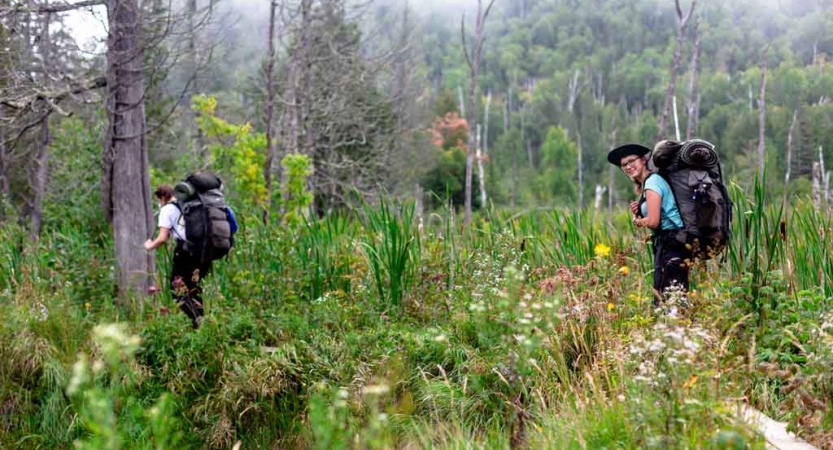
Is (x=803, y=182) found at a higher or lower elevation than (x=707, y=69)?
lower

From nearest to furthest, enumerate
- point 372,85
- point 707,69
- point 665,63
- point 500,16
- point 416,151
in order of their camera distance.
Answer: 1. point 372,85
2. point 416,151
3. point 707,69
4. point 665,63
5. point 500,16

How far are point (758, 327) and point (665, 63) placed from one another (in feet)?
290

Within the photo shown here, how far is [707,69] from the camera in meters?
64.1

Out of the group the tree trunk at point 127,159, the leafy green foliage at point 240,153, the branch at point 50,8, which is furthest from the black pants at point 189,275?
the leafy green foliage at point 240,153

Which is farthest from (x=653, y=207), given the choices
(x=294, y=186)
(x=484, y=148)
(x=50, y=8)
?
(x=484, y=148)

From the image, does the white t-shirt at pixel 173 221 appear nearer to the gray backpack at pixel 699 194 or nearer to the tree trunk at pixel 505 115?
the gray backpack at pixel 699 194

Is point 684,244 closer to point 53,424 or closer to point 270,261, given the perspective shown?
point 270,261

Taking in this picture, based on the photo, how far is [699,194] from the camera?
440 cm

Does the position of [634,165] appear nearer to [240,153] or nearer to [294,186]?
[294,186]

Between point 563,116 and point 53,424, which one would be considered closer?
point 53,424

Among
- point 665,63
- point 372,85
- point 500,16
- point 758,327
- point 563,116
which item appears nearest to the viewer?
point 758,327

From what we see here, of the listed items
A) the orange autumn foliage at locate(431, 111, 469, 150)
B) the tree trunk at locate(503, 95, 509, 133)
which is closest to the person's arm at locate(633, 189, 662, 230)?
the orange autumn foliage at locate(431, 111, 469, 150)

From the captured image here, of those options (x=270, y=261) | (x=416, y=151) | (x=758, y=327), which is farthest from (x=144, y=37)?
(x=416, y=151)

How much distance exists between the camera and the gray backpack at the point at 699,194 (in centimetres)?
439
